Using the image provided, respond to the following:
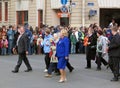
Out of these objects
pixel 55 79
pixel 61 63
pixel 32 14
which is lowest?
pixel 55 79

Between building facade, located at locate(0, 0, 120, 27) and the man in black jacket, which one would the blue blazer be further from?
building facade, located at locate(0, 0, 120, 27)

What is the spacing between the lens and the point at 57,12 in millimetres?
37469

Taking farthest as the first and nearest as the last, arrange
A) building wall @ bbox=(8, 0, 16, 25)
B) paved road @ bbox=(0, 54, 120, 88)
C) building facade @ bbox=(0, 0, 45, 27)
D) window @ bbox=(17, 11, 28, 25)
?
building wall @ bbox=(8, 0, 16, 25) → window @ bbox=(17, 11, 28, 25) → building facade @ bbox=(0, 0, 45, 27) → paved road @ bbox=(0, 54, 120, 88)

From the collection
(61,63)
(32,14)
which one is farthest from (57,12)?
(61,63)

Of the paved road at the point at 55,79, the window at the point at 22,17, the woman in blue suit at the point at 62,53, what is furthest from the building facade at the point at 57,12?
the woman in blue suit at the point at 62,53

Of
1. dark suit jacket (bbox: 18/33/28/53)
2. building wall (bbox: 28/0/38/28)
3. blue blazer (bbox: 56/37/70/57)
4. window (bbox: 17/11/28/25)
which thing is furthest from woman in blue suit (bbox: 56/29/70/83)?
window (bbox: 17/11/28/25)

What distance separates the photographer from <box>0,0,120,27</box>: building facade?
34.3m

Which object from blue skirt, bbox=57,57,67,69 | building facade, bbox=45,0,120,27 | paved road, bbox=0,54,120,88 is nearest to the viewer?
paved road, bbox=0,54,120,88

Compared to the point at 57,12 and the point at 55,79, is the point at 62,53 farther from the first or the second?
the point at 57,12

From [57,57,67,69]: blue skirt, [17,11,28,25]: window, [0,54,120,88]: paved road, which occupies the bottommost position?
[0,54,120,88]: paved road

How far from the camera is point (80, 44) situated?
1089 inches

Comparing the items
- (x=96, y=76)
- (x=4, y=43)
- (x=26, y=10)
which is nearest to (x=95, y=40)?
(x=96, y=76)

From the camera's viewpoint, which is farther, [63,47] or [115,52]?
[115,52]

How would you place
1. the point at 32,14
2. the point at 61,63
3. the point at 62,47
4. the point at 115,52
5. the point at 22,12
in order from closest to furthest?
the point at 61,63 < the point at 62,47 < the point at 115,52 < the point at 32,14 < the point at 22,12
